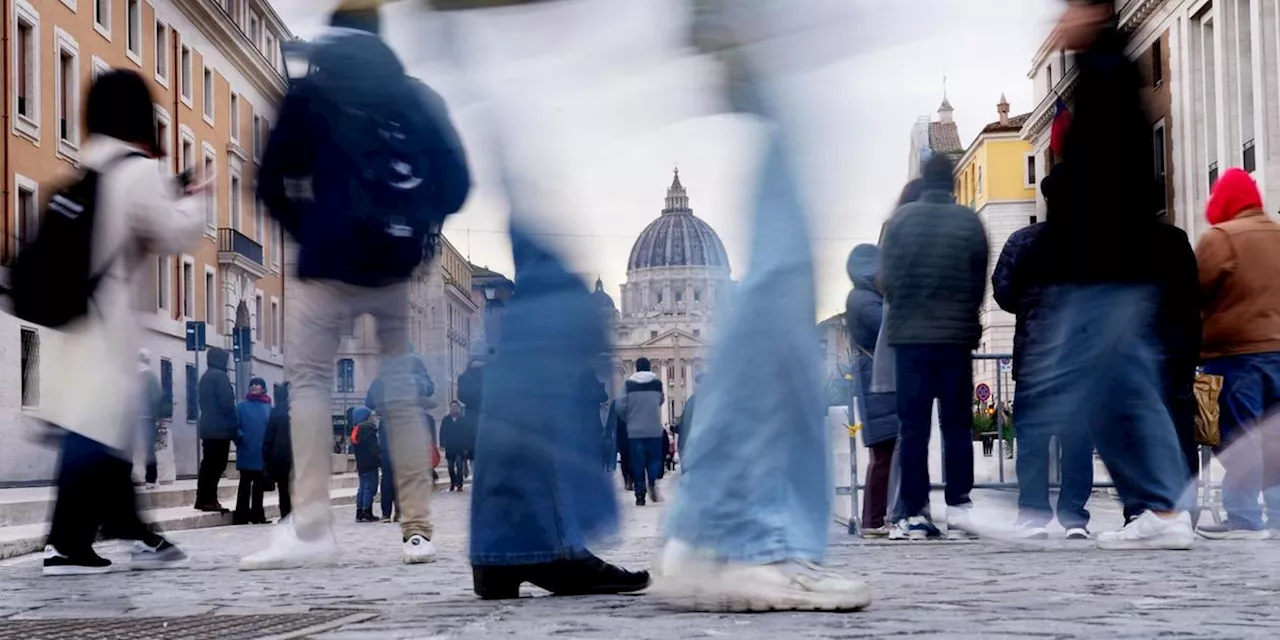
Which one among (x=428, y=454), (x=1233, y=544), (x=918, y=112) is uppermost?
(x=918, y=112)

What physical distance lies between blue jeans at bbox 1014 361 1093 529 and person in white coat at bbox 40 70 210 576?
2366mm

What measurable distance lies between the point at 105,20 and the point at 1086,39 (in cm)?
3188

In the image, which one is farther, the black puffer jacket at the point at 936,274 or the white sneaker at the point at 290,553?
the black puffer jacket at the point at 936,274

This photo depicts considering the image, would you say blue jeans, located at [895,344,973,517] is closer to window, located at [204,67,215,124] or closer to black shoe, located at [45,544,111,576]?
black shoe, located at [45,544,111,576]

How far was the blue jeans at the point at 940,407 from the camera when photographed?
684 cm

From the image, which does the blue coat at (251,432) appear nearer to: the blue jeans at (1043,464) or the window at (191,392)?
the blue jeans at (1043,464)

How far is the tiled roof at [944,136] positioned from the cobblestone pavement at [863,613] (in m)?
0.97

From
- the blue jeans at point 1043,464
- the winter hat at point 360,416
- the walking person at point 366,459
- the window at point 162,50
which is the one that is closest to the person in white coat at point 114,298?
the blue jeans at point 1043,464

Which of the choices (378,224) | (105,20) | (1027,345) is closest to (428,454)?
(378,224)

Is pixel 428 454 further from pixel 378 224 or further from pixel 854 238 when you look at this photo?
pixel 854 238

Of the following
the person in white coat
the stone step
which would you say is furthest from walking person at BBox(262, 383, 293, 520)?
the person in white coat

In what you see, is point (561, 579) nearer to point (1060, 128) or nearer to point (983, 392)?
point (1060, 128)

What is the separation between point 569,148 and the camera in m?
3.43

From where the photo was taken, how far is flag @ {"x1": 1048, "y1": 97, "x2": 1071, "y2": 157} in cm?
430
